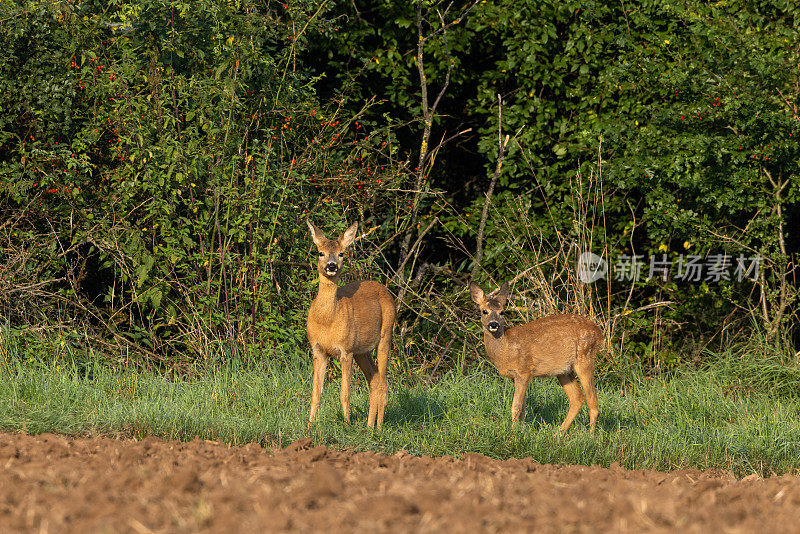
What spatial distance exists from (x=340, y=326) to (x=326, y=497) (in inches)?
127

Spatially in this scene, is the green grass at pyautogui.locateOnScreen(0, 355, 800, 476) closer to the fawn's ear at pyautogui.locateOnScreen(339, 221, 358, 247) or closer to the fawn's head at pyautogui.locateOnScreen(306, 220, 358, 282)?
the fawn's head at pyautogui.locateOnScreen(306, 220, 358, 282)

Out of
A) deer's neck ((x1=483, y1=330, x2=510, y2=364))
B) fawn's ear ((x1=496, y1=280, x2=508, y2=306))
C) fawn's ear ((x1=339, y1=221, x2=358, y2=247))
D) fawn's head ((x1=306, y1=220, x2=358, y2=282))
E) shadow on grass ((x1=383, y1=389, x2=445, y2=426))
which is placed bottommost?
shadow on grass ((x1=383, y1=389, x2=445, y2=426))

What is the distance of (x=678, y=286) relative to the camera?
37.1ft

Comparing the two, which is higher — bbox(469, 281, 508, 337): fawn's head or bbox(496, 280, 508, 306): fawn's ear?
bbox(496, 280, 508, 306): fawn's ear

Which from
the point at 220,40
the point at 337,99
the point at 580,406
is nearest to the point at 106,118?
the point at 220,40

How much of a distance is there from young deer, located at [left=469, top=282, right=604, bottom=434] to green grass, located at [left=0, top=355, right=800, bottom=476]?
318mm

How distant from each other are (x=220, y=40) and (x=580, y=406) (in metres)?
4.82

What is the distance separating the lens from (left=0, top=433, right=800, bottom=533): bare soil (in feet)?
12.0

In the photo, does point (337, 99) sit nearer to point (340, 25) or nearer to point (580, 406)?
point (340, 25)

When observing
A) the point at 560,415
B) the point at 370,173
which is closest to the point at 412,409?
the point at 560,415

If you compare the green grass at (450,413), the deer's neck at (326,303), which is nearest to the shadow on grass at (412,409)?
the green grass at (450,413)

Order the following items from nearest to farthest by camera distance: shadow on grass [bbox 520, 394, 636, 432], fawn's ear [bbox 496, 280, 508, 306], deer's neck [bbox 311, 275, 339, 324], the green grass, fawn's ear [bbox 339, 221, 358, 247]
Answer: the green grass → deer's neck [bbox 311, 275, 339, 324] → fawn's ear [bbox 339, 221, 358, 247] → fawn's ear [bbox 496, 280, 508, 306] → shadow on grass [bbox 520, 394, 636, 432]

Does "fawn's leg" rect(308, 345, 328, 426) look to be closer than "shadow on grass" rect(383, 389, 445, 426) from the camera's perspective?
Yes

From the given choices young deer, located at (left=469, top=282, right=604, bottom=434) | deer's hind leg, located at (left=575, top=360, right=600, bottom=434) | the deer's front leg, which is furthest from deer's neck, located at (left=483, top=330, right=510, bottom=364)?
the deer's front leg
